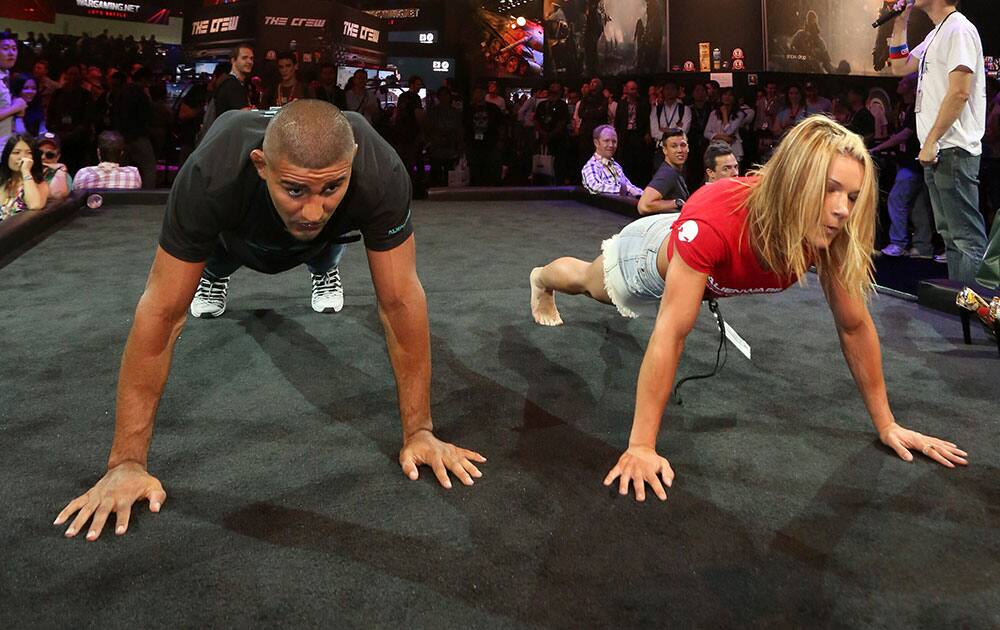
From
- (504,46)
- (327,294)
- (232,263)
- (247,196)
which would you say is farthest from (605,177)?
(504,46)

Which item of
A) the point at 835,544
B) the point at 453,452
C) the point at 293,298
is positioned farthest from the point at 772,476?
the point at 293,298

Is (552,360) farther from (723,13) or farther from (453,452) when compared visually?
(723,13)

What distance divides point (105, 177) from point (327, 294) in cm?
468

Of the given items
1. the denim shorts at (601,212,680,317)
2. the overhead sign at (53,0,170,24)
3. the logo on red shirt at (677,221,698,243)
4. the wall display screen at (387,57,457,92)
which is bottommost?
the denim shorts at (601,212,680,317)

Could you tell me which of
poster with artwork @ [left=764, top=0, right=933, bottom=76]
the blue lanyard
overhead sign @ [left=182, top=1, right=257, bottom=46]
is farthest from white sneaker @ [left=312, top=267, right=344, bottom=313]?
overhead sign @ [left=182, top=1, right=257, bottom=46]

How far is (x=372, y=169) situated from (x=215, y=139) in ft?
1.11

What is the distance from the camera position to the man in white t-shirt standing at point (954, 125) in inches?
143

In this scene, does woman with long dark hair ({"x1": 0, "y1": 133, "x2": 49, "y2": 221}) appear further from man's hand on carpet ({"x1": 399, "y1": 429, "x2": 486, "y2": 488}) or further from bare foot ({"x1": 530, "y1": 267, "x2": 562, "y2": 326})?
man's hand on carpet ({"x1": 399, "y1": 429, "x2": 486, "y2": 488})

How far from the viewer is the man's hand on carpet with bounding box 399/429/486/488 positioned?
1997mm

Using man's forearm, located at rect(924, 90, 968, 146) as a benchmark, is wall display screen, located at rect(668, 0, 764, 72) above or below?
above

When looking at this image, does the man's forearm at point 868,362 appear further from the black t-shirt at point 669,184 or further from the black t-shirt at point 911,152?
the black t-shirt at point 911,152

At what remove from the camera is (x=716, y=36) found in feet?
28.3

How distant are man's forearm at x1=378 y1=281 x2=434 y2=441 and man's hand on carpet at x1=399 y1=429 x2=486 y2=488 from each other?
0.04m

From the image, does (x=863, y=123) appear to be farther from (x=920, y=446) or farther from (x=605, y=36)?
(x=920, y=446)
